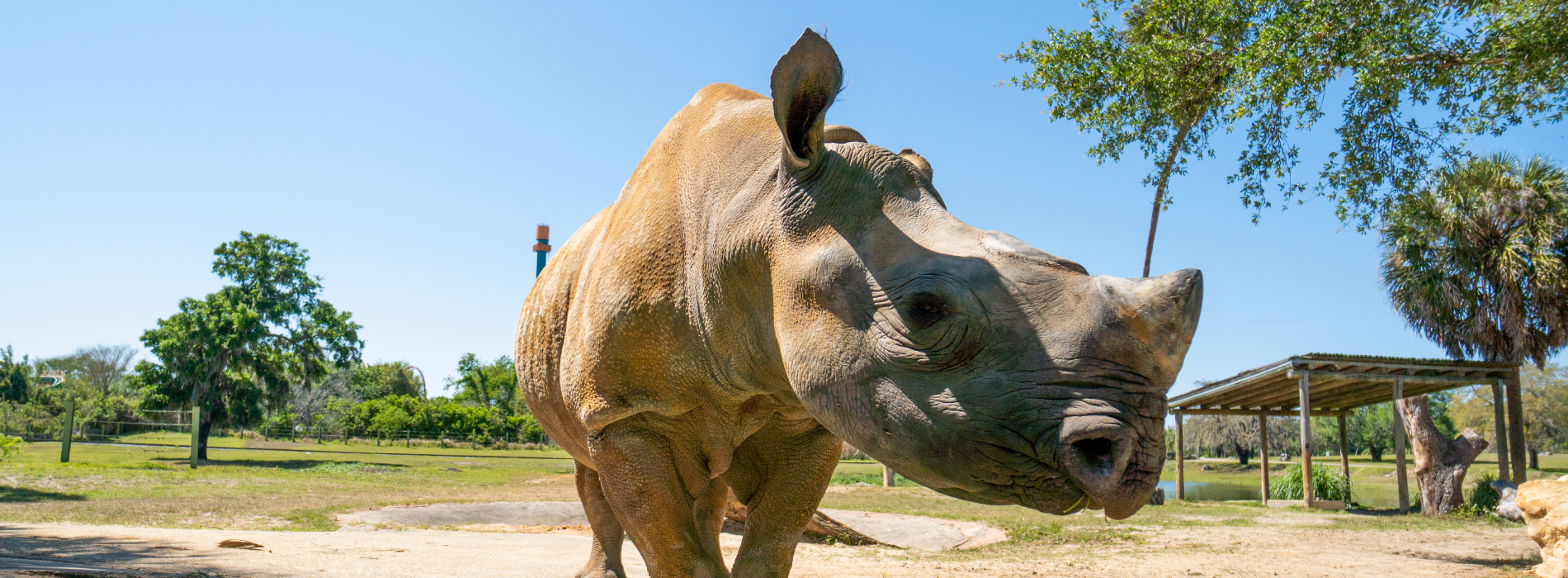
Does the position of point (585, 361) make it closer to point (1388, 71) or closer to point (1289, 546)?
point (1388, 71)

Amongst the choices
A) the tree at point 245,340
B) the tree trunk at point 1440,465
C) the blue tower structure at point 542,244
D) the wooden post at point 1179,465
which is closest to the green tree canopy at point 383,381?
the tree at point 245,340

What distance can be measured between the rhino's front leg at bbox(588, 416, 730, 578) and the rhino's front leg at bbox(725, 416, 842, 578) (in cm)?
18

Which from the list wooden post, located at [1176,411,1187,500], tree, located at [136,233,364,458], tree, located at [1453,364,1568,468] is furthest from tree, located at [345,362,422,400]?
tree, located at [1453,364,1568,468]

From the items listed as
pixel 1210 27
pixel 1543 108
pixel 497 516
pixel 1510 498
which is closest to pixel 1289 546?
pixel 1543 108

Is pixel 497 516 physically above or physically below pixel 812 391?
below

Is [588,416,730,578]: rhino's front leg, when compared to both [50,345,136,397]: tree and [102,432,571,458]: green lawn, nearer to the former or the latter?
[102,432,571,458]: green lawn

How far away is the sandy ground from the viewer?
541 cm

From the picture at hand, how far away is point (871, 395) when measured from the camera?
1875 mm

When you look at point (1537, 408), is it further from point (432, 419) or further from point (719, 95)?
point (719, 95)

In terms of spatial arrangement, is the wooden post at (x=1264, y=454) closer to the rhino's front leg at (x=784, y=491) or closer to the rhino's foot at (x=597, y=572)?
the rhino's foot at (x=597, y=572)

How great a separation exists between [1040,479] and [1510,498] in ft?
57.9

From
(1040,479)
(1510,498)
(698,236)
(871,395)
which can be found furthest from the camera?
(1510,498)

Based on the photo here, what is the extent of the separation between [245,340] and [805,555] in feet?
93.9

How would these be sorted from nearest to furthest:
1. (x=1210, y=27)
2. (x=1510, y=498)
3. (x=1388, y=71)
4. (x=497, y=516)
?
(x=1388, y=71) < (x=1210, y=27) < (x=497, y=516) < (x=1510, y=498)
